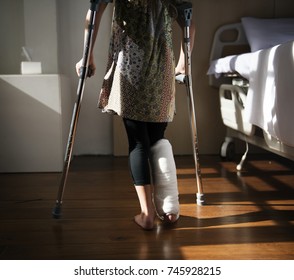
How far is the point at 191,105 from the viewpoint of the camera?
1402mm

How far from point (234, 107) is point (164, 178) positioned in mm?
891

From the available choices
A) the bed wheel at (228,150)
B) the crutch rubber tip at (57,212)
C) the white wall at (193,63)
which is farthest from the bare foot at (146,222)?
the white wall at (193,63)

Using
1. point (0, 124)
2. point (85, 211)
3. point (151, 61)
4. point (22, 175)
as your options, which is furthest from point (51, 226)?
point (0, 124)

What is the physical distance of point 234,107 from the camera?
2.03 metres

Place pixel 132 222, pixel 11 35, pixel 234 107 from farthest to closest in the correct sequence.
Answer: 1. pixel 11 35
2. pixel 234 107
3. pixel 132 222

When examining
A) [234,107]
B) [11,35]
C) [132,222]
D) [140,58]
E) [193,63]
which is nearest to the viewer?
[140,58]

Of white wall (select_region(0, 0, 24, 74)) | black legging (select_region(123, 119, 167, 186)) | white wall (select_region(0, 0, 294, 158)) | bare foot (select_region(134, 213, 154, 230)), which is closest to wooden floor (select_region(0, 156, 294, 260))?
bare foot (select_region(134, 213, 154, 230))

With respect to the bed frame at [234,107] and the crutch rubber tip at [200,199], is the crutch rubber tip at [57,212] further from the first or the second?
the bed frame at [234,107]


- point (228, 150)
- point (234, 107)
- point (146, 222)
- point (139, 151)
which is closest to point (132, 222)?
point (146, 222)

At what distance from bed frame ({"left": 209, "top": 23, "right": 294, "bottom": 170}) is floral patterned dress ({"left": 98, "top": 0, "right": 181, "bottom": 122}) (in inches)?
23.0

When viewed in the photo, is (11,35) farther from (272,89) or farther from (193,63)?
(272,89)

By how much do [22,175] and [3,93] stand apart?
415 millimetres
